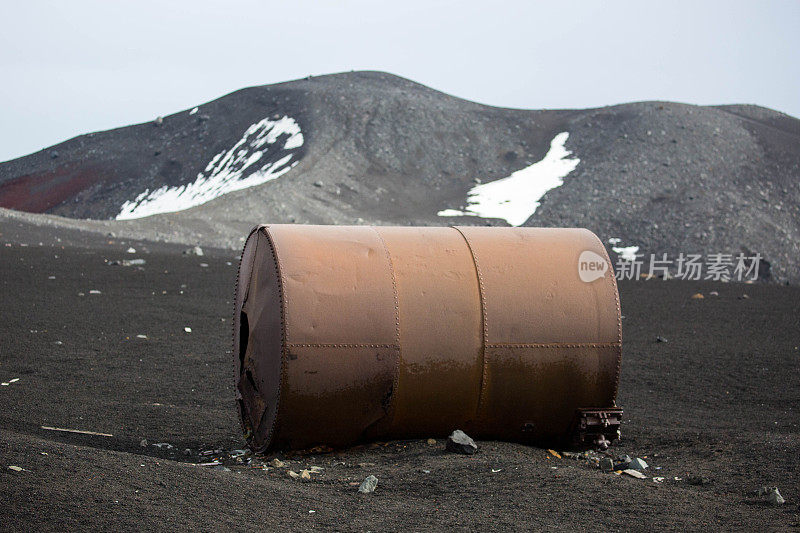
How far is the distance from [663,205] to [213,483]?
28205 millimetres

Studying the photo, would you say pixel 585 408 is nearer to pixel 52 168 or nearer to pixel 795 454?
pixel 795 454

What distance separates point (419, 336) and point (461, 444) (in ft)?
2.86

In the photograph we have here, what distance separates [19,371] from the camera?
9.98 metres

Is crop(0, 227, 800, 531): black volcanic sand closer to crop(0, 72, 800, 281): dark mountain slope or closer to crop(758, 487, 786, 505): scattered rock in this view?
crop(758, 487, 786, 505): scattered rock

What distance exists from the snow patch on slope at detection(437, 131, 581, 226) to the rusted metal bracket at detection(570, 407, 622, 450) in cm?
2433

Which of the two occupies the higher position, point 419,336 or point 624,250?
point 419,336

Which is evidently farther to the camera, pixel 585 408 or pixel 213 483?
pixel 585 408

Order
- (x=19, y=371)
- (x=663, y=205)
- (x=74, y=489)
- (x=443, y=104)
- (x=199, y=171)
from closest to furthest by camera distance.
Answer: (x=74, y=489) < (x=19, y=371) < (x=663, y=205) < (x=199, y=171) < (x=443, y=104)

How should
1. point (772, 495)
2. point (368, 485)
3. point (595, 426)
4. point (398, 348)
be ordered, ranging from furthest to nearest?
point (595, 426)
point (398, 348)
point (368, 485)
point (772, 495)

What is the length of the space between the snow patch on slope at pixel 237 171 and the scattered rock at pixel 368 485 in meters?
29.7

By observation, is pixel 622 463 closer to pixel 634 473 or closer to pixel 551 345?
pixel 634 473

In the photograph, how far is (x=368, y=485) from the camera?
18.5ft

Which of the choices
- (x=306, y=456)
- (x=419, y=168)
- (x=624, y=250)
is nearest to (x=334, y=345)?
(x=306, y=456)

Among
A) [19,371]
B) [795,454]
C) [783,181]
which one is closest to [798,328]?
[795,454]
